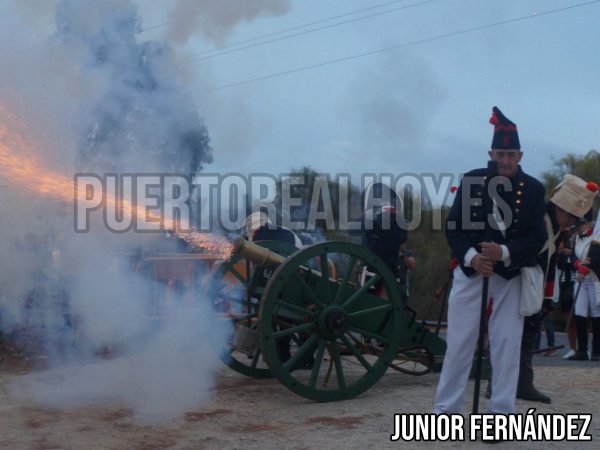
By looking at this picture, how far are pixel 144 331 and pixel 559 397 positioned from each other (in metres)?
3.29

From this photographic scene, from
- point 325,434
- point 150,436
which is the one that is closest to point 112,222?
point 150,436

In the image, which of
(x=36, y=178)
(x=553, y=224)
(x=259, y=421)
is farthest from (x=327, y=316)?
(x=36, y=178)

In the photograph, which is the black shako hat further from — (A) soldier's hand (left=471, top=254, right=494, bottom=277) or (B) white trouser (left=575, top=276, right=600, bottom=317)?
(B) white trouser (left=575, top=276, right=600, bottom=317)

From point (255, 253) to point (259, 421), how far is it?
4.38 feet

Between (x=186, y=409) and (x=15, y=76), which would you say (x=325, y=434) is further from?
(x=15, y=76)

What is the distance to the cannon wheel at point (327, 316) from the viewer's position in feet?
18.7

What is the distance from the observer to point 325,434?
484 centimetres

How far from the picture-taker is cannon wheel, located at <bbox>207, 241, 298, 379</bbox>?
6.50 metres

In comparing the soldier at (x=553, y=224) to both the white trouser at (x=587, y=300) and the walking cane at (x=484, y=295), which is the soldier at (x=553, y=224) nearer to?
the walking cane at (x=484, y=295)

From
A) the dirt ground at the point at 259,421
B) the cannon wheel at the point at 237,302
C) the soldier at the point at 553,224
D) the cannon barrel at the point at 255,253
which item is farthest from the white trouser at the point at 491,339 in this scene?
the cannon wheel at the point at 237,302

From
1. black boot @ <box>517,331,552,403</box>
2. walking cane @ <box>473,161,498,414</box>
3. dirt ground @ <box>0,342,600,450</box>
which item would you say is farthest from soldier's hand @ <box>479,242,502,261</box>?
black boot @ <box>517,331,552,403</box>

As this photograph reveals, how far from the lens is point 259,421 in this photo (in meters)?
5.24

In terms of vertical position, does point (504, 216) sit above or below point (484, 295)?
above

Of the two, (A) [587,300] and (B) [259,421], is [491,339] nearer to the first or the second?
(B) [259,421]
